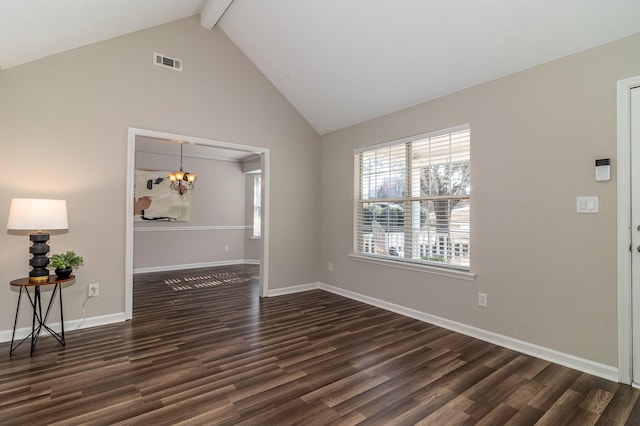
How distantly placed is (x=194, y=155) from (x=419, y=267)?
5624 mm

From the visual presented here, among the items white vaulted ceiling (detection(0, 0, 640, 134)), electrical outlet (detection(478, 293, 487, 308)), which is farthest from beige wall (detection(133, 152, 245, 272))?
electrical outlet (detection(478, 293, 487, 308))

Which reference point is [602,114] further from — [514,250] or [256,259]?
[256,259]

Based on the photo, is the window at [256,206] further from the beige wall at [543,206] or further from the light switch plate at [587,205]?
the light switch plate at [587,205]

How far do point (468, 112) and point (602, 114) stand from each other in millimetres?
1112

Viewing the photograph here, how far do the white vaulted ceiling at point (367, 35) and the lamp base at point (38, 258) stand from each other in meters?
1.65

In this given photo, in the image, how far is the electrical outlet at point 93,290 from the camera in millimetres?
3393

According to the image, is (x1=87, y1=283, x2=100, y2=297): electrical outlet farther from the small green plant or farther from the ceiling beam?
the ceiling beam

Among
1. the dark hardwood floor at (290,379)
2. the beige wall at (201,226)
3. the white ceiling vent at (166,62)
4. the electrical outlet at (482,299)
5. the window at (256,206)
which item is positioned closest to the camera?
the dark hardwood floor at (290,379)

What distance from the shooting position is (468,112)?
331cm

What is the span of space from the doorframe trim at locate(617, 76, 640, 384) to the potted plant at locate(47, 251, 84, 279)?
15.4ft

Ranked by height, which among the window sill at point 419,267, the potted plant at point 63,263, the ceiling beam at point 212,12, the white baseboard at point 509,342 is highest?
the ceiling beam at point 212,12

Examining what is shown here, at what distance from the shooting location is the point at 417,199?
12.5 ft

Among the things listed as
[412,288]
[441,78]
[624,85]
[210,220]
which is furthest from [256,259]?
[624,85]

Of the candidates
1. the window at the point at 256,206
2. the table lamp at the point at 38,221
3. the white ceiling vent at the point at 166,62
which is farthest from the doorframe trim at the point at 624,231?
the window at the point at 256,206
